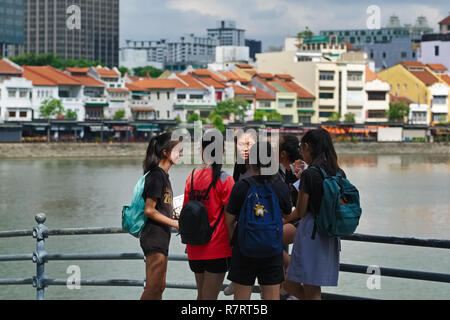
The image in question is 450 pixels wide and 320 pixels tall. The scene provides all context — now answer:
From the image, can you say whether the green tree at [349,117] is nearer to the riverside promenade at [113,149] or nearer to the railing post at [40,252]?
the riverside promenade at [113,149]

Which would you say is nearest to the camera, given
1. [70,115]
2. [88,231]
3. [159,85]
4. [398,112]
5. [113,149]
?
[88,231]

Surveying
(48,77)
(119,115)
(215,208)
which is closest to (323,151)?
(215,208)

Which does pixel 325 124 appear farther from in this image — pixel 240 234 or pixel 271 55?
pixel 240 234

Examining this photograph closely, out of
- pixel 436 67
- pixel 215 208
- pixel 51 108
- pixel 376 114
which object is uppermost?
pixel 436 67

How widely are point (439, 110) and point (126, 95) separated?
2868 cm

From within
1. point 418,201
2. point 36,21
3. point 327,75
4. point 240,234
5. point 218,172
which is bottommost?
point 418,201

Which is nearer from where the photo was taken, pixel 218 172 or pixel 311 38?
pixel 218 172

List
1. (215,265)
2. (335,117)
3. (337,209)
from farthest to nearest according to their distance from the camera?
(335,117) → (215,265) → (337,209)

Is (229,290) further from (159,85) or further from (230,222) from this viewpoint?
(159,85)

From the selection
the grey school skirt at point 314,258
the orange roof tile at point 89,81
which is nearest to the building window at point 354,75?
the orange roof tile at point 89,81

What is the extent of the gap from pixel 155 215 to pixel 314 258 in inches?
41.9

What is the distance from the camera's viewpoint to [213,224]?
5.57m
